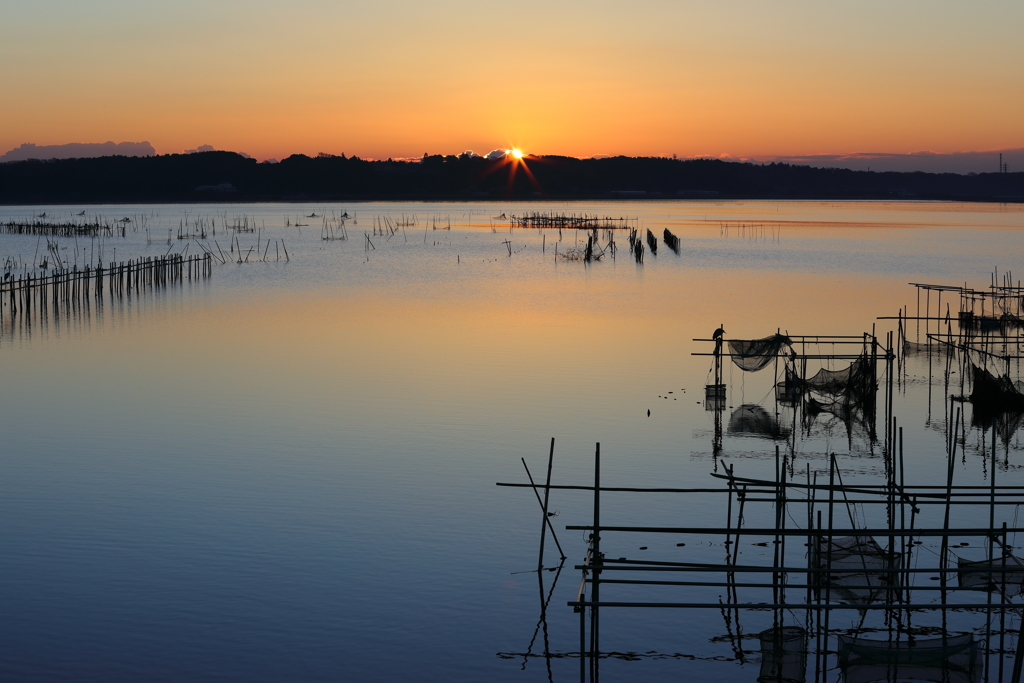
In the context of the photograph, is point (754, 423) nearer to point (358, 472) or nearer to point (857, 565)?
point (358, 472)

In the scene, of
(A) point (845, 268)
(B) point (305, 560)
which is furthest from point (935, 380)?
(A) point (845, 268)

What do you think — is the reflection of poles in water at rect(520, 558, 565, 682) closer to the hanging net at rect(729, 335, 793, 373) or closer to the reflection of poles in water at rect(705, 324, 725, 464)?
the reflection of poles in water at rect(705, 324, 725, 464)

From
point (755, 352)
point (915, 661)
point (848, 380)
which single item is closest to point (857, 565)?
point (915, 661)

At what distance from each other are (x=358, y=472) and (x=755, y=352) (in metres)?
8.53

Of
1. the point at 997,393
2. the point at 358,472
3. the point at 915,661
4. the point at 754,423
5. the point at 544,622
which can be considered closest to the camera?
the point at 915,661

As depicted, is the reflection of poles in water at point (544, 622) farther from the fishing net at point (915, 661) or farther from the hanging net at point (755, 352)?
the hanging net at point (755, 352)

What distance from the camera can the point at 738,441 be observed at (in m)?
18.1

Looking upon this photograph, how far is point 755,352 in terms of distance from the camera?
64.7 feet

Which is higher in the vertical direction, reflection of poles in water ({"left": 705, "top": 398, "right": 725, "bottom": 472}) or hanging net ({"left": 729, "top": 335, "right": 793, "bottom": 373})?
hanging net ({"left": 729, "top": 335, "right": 793, "bottom": 373})

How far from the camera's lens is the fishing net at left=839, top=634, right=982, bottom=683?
877 centimetres

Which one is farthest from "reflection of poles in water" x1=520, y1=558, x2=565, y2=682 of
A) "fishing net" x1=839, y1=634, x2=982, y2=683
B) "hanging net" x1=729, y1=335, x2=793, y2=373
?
"hanging net" x1=729, y1=335, x2=793, y2=373

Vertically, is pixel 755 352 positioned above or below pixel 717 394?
above

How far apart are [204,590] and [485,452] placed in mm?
6667

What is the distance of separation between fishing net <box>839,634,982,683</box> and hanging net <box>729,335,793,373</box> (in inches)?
412
